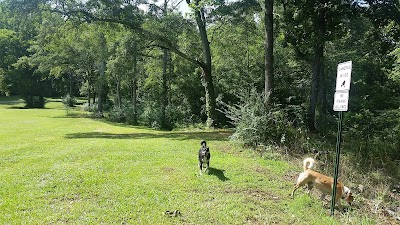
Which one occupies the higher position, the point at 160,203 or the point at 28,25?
the point at 28,25

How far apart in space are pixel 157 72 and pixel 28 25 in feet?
33.0

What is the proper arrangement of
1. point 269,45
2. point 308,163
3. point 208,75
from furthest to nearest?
point 208,75 < point 269,45 < point 308,163

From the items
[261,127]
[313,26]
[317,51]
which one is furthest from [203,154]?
[317,51]

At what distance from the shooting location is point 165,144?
404 inches

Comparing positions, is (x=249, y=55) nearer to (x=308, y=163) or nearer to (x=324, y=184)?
(x=308, y=163)

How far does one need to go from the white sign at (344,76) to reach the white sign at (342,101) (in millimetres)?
71

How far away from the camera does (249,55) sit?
67.1 ft

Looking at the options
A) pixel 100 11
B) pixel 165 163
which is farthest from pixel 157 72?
pixel 165 163

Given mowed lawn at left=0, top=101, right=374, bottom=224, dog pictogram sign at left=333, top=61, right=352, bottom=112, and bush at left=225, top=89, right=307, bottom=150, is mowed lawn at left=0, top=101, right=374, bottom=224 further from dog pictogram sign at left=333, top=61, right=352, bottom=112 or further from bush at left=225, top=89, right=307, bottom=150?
dog pictogram sign at left=333, top=61, right=352, bottom=112

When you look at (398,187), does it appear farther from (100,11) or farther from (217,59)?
(217,59)

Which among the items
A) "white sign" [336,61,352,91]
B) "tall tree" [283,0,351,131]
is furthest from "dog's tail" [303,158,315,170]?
"tall tree" [283,0,351,131]

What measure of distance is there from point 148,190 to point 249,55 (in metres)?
16.6

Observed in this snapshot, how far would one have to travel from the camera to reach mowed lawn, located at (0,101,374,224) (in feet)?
13.8

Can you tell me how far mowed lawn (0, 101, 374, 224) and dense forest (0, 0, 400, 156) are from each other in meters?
3.06
